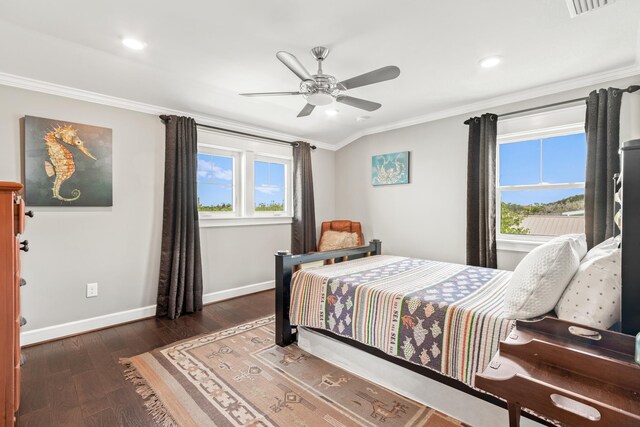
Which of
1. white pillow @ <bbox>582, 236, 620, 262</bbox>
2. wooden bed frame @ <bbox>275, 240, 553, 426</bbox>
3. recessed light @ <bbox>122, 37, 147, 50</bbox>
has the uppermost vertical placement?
recessed light @ <bbox>122, 37, 147, 50</bbox>

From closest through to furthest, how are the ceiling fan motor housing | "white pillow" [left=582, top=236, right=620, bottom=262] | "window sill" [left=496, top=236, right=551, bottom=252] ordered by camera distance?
"white pillow" [left=582, top=236, right=620, bottom=262], the ceiling fan motor housing, "window sill" [left=496, top=236, right=551, bottom=252]

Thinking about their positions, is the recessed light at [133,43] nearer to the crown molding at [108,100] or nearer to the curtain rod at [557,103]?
the crown molding at [108,100]

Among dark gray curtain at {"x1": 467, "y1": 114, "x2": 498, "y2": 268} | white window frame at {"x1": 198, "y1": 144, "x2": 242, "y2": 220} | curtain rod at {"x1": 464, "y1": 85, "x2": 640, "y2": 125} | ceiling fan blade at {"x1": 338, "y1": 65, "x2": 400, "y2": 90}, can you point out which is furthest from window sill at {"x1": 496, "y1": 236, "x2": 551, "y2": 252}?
white window frame at {"x1": 198, "y1": 144, "x2": 242, "y2": 220}

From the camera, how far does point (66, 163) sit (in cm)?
274

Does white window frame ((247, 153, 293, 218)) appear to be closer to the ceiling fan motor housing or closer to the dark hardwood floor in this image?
the dark hardwood floor

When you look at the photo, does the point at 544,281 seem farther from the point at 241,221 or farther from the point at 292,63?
the point at 241,221

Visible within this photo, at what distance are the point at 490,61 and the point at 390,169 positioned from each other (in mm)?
1945

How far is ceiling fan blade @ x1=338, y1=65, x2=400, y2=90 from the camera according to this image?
1984mm

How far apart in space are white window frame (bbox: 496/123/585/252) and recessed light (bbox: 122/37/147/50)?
11.7ft

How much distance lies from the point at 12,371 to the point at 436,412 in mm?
2160

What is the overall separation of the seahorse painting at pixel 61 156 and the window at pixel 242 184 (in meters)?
1.23

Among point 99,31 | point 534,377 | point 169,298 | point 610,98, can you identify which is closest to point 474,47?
point 610,98

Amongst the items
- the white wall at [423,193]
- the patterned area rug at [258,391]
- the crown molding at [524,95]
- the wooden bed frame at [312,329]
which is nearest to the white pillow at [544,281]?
the wooden bed frame at [312,329]

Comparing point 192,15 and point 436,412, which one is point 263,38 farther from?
point 436,412
